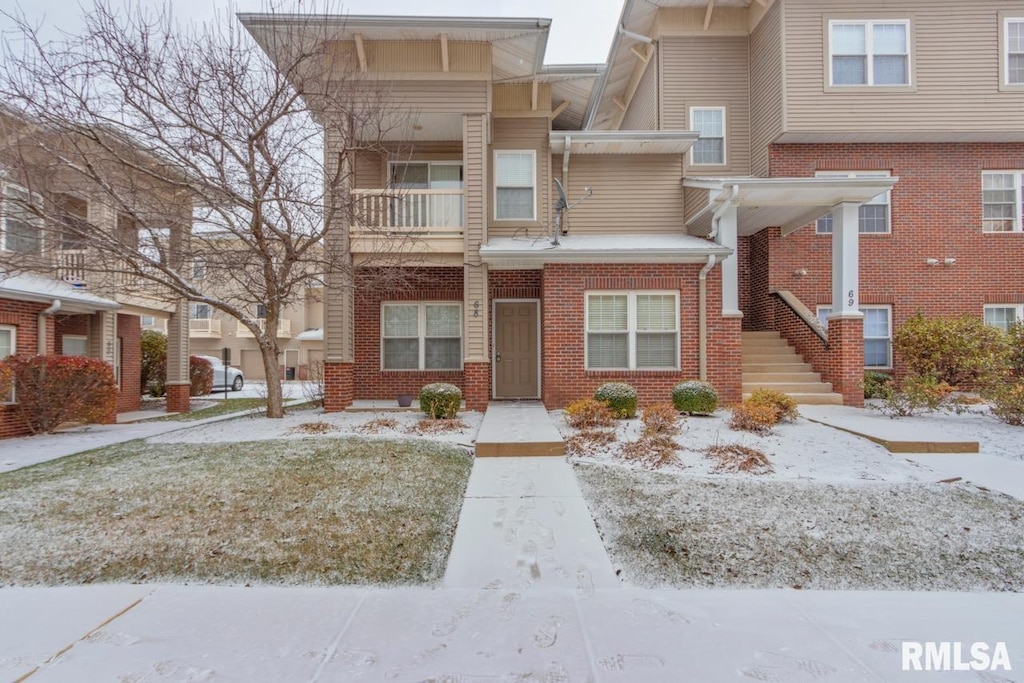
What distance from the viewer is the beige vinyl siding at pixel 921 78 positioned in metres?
12.2

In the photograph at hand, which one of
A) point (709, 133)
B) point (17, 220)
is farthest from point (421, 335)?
point (709, 133)

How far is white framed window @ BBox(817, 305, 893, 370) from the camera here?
1256 centimetres

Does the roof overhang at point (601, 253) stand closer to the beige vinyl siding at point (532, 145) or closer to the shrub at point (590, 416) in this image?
the beige vinyl siding at point (532, 145)

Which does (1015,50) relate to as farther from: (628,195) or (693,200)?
(628,195)

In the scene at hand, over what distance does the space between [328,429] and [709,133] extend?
11.5 meters

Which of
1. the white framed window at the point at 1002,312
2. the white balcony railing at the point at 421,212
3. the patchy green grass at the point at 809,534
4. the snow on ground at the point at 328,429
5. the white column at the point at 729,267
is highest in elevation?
the white balcony railing at the point at 421,212

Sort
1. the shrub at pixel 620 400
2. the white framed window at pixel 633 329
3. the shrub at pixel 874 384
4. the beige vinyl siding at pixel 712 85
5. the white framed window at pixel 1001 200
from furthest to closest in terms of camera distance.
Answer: the beige vinyl siding at pixel 712 85, the white framed window at pixel 1001 200, the shrub at pixel 874 384, the white framed window at pixel 633 329, the shrub at pixel 620 400

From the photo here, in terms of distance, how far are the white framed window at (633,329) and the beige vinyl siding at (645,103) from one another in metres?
5.67

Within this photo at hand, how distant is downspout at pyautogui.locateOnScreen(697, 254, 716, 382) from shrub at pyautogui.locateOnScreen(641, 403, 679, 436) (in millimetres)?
3033

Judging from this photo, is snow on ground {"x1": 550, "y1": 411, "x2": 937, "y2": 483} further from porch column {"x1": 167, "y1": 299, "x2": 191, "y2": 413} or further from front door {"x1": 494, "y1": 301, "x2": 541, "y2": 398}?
porch column {"x1": 167, "y1": 299, "x2": 191, "y2": 413}

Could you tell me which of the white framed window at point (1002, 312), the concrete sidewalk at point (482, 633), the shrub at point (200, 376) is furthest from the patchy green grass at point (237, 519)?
the shrub at point (200, 376)

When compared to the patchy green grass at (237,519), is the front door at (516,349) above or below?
above

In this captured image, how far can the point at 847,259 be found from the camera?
1076 cm

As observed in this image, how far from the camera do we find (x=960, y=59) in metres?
12.3
